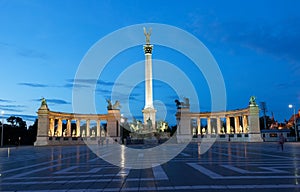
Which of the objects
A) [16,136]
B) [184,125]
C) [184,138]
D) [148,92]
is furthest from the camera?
[16,136]

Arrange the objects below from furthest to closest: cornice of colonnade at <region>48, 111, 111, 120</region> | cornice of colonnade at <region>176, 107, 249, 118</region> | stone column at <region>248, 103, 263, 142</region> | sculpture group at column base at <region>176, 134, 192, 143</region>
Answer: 1. cornice of colonnade at <region>48, 111, 111, 120</region>
2. sculpture group at column base at <region>176, 134, 192, 143</region>
3. cornice of colonnade at <region>176, 107, 249, 118</region>
4. stone column at <region>248, 103, 263, 142</region>

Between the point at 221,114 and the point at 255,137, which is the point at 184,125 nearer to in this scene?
the point at 221,114

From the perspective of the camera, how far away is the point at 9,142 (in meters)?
100

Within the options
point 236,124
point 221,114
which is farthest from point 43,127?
point 236,124

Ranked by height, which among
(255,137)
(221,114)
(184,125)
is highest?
(221,114)

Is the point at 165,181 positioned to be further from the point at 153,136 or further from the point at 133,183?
the point at 153,136

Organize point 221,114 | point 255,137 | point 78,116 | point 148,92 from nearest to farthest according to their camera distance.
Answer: point 255,137, point 148,92, point 221,114, point 78,116

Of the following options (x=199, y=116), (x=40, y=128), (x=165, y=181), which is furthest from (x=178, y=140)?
(x=165, y=181)

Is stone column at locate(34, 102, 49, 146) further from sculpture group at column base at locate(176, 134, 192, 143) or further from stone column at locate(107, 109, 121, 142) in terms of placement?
sculpture group at column base at locate(176, 134, 192, 143)

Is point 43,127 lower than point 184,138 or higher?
higher

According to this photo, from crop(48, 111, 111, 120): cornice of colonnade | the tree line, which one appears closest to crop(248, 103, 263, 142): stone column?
crop(48, 111, 111, 120): cornice of colonnade

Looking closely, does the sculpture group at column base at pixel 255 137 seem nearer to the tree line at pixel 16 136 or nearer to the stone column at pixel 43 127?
the stone column at pixel 43 127

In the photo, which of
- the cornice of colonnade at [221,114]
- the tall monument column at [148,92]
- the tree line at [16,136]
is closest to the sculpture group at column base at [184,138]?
the cornice of colonnade at [221,114]

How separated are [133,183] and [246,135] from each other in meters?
72.9
